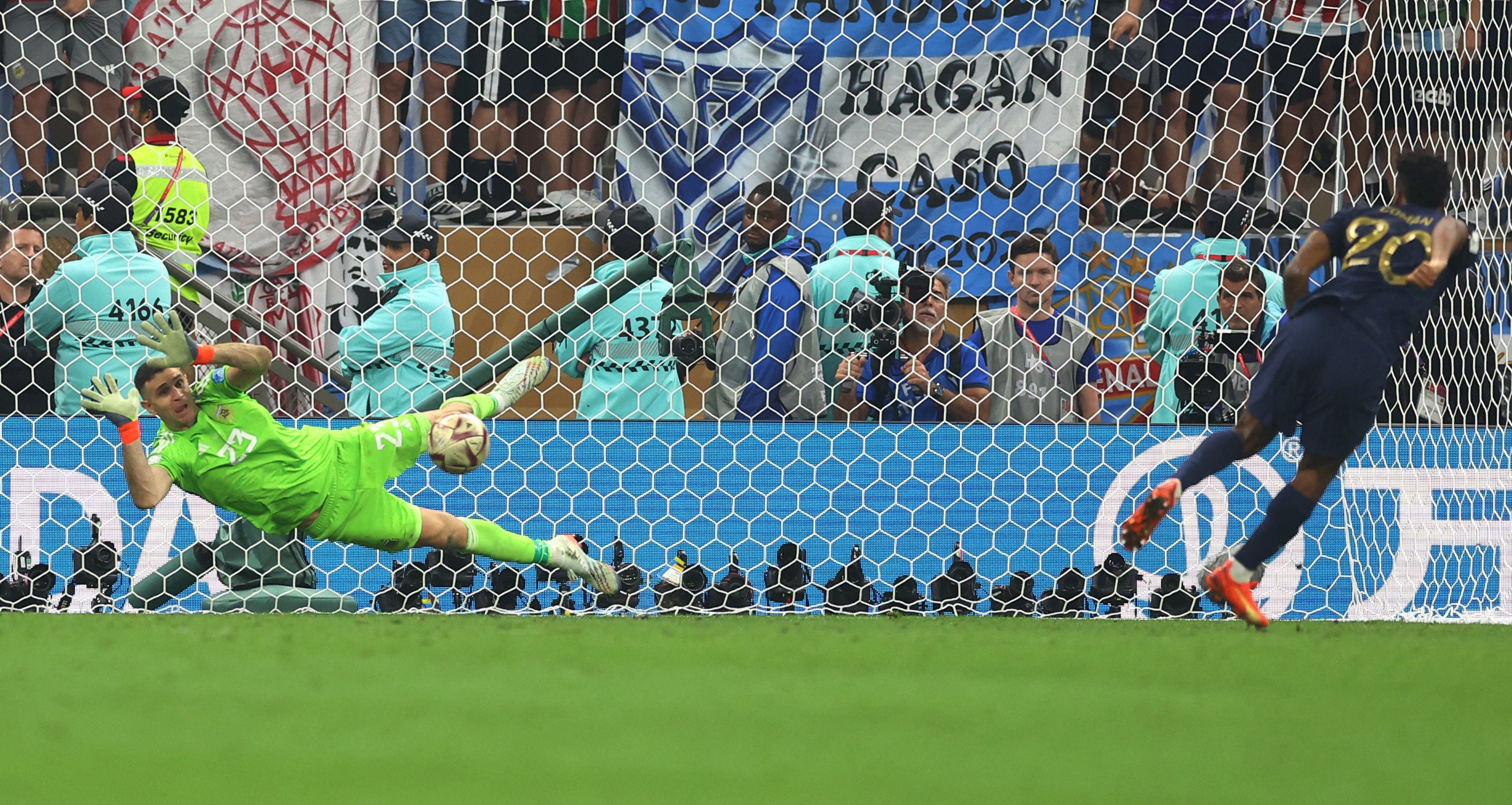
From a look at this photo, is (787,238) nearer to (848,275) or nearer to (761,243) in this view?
(761,243)

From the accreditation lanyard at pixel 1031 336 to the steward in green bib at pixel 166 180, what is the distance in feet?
11.0

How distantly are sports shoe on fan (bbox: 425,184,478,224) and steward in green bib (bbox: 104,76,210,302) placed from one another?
0.94 metres

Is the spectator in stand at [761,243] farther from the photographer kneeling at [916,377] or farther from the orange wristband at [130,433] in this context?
the orange wristband at [130,433]

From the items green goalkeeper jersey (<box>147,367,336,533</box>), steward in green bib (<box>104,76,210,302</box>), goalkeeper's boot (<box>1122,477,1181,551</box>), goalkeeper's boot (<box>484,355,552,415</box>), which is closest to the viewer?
goalkeeper's boot (<box>1122,477,1181,551</box>)

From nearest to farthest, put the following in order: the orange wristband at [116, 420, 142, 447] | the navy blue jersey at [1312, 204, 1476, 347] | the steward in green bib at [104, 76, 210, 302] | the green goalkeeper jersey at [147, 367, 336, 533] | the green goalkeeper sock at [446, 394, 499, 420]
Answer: the navy blue jersey at [1312, 204, 1476, 347]
the orange wristband at [116, 420, 142, 447]
the green goalkeeper jersey at [147, 367, 336, 533]
the green goalkeeper sock at [446, 394, 499, 420]
the steward in green bib at [104, 76, 210, 302]

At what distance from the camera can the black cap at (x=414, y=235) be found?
21.9 ft

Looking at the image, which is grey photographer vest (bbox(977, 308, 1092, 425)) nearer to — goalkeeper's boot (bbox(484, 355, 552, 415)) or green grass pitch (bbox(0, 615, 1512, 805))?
green grass pitch (bbox(0, 615, 1512, 805))

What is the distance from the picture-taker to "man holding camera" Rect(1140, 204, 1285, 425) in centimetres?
625

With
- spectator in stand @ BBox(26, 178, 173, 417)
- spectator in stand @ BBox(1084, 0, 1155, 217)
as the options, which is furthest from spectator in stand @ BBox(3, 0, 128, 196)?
spectator in stand @ BBox(1084, 0, 1155, 217)

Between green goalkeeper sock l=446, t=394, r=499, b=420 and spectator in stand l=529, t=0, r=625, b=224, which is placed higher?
spectator in stand l=529, t=0, r=625, b=224

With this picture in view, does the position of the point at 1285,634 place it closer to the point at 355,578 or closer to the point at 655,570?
the point at 655,570

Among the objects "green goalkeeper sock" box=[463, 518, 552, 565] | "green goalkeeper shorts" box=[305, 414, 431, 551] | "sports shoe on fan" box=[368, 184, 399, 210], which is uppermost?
"sports shoe on fan" box=[368, 184, 399, 210]

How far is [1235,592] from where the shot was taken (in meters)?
4.69

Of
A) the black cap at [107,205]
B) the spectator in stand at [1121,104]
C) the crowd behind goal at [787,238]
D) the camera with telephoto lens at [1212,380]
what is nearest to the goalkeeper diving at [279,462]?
the crowd behind goal at [787,238]
